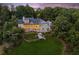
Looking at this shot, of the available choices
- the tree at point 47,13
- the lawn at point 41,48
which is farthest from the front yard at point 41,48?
the tree at point 47,13

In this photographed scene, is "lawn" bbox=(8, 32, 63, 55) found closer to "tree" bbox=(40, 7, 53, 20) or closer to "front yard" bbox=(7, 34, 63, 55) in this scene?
"front yard" bbox=(7, 34, 63, 55)

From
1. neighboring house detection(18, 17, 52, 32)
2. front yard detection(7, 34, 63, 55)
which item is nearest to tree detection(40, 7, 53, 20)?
neighboring house detection(18, 17, 52, 32)

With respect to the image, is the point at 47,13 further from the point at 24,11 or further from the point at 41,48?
the point at 41,48

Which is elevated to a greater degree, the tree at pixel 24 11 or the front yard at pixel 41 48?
the tree at pixel 24 11

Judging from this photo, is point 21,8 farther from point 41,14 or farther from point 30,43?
point 30,43

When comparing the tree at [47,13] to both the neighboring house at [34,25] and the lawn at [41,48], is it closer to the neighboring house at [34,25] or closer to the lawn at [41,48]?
the neighboring house at [34,25]

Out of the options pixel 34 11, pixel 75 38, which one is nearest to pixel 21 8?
pixel 34 11
